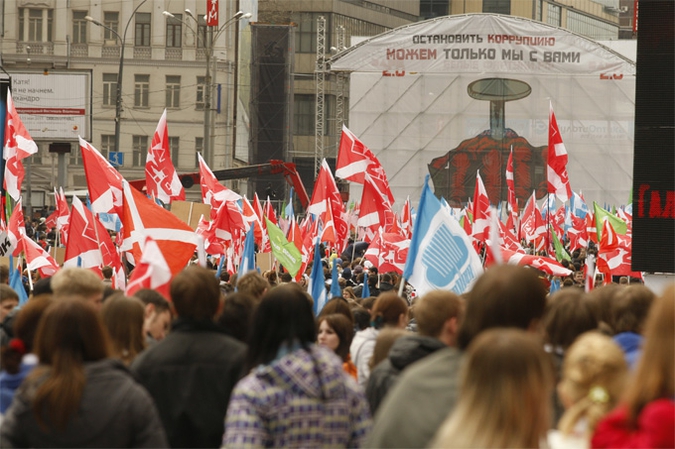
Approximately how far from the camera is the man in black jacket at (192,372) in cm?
488

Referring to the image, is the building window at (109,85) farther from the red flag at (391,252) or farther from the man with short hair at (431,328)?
the man with short hair at (431,328)

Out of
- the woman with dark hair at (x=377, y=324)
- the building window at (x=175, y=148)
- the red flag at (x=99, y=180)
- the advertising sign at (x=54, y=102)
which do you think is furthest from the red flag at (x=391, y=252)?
the building window at (x=175, y=148)

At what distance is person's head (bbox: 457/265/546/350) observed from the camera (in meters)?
3.78

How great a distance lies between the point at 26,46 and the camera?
194ft

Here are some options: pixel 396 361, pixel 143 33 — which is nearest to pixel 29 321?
pixel 396 361

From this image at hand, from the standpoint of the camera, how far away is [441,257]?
947 centimetres

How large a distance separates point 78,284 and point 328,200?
16023 mm

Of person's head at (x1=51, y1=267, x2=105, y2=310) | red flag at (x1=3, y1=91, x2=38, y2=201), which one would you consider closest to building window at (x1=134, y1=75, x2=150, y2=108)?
red flag at (x1=3, y1=91, x2=38, y2=201)

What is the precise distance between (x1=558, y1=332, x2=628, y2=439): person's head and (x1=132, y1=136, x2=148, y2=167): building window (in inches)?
2233

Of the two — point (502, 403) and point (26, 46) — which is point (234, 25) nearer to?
point (26, 46)

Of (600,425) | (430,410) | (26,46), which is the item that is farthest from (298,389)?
(26,46)

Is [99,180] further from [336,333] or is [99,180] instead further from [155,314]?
[155,314]

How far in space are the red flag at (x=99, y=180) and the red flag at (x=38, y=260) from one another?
120cm

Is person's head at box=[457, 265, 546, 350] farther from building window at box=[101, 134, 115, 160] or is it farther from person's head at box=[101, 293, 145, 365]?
building window at box=[101, 134, 115, 160]
